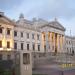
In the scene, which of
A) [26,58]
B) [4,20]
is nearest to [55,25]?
[4,20]

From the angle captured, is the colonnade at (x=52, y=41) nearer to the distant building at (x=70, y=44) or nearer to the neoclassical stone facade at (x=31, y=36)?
the neoclassical stone facade at (x=31, y=36)

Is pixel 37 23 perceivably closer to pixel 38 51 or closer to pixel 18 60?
pixel 38 51

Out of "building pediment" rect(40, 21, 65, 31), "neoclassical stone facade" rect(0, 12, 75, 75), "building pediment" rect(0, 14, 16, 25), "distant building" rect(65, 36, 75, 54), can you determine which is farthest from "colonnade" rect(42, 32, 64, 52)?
"building pediment" rect(0, 14, 16, 25)

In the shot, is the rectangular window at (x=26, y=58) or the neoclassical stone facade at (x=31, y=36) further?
the neoclassical stone facade at (x=31, y=36)

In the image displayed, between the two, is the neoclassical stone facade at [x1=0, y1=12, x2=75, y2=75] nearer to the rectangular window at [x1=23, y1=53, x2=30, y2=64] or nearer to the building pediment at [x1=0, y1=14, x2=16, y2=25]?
the building pediment at [x1=0, y1=14, x2=16, y2=25]

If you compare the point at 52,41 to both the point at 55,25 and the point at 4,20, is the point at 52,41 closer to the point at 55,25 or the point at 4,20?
the point at 55,25

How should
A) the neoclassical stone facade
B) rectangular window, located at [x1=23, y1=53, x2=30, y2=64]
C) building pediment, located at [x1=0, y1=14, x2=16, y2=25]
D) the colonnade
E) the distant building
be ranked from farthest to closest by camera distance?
the distant building < the colonnade < the neoclassical stone facade < building pediment, located at [x1=0, y1=14, x2=16, y2=25] < rectangular window, located at [x1=23, y1=53, x2=30, y2=64]

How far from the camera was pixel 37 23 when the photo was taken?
7688cm

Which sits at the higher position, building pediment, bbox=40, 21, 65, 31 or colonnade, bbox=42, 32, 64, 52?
building pediment, bbox=40, 21, 65, 31

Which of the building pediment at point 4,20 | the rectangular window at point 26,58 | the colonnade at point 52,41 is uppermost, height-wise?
the building pediment at point 4,20

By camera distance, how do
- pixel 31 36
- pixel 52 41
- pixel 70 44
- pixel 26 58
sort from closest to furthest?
pixel 26 58
pixel 31 36
pixel 52 41
pixel 70 44

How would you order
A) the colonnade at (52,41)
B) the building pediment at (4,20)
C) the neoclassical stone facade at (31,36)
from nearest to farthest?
the building pediment at (4,20) < the neoclassical stone facade at (31,36) < the colonnade at (52,41)

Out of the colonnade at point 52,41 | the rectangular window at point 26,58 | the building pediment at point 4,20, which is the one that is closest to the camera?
the rectangular window at point 26,58

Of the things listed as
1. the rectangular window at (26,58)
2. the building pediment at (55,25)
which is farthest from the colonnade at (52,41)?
the rectangular window at (26,58)
